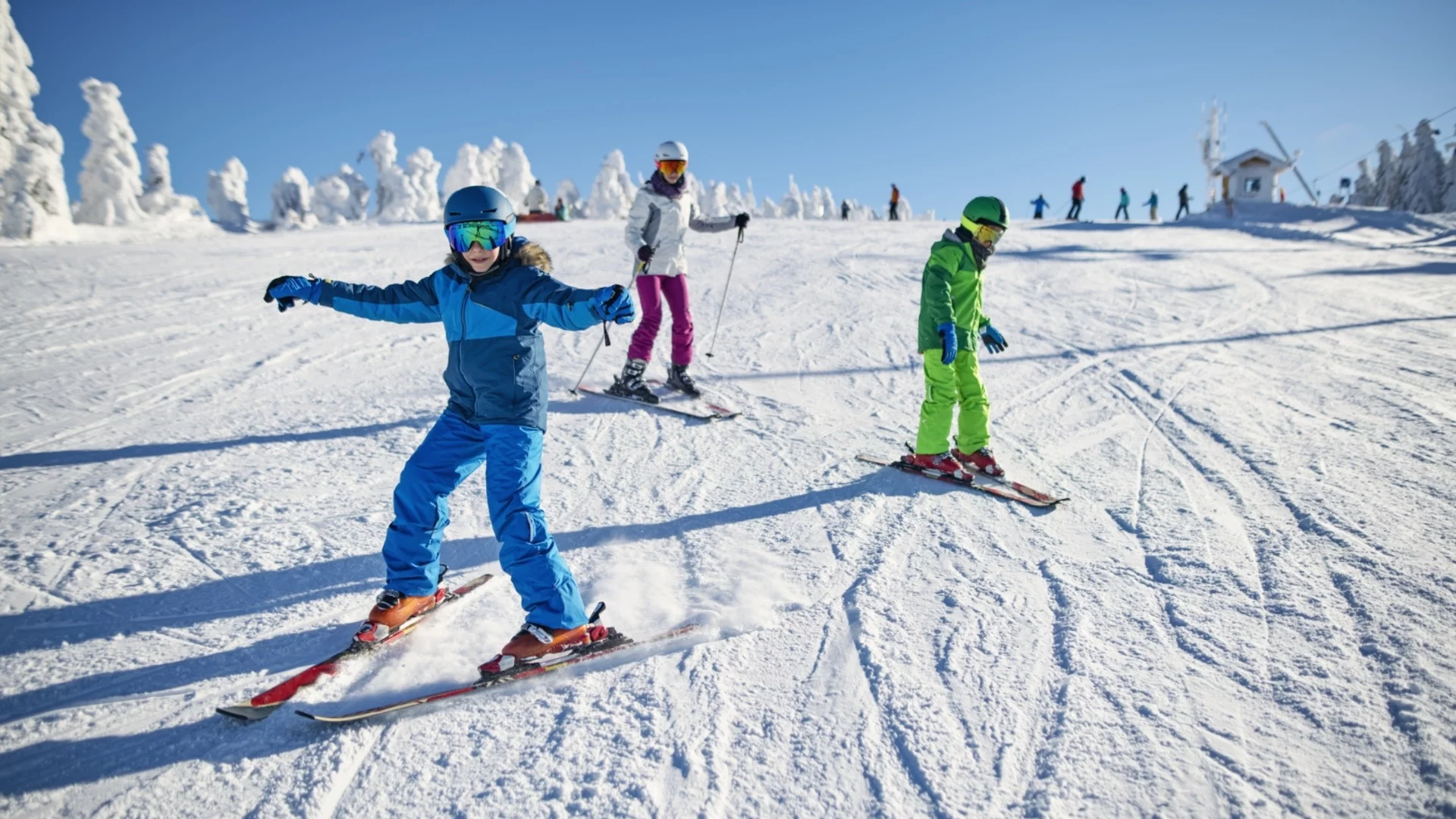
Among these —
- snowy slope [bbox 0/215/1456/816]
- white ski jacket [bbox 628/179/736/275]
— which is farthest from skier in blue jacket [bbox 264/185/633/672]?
white ski jacket [bbox 628/179/736/275]

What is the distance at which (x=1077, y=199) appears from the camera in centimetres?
2788

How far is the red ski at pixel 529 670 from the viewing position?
8.43 ft

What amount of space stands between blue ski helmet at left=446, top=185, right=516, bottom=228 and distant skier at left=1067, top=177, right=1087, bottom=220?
2927 cm

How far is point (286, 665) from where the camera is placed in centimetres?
291

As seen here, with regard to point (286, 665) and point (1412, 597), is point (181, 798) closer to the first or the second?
point (286, 665)

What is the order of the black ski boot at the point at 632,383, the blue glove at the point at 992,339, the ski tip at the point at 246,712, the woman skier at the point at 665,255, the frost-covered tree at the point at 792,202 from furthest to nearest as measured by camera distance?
1. the frost-covered tree at the point at 792,202
2. the black ski boot at the point at 632,383
3. the woman skier at the point at 665,255
4. the blue glove at the point at 992,339
5. the ski tip at the point at 246,712

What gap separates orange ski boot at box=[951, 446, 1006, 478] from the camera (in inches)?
195

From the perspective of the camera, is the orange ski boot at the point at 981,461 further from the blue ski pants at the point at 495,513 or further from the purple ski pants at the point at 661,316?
the blue ski pants at the point at 495,513

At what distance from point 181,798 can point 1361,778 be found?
Result: 3684 mm

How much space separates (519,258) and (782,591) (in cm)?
199

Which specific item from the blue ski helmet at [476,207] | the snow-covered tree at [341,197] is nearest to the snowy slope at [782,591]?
the blue ski helmet at [476,207]

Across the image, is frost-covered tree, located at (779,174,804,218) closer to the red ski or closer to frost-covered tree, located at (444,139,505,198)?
frost-covered tree, located at (444,139,505,198)

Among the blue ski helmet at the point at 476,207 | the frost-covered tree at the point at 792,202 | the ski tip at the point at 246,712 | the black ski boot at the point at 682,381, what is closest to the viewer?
the ski tip at the point at 246,712

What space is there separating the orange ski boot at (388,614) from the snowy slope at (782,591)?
0.41ft
